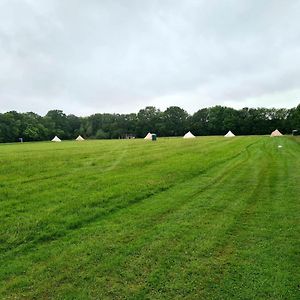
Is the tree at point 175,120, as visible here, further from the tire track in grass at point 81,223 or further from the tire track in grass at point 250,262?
the tire track in grass at point 250,262

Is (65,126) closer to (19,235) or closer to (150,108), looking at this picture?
(150,108)

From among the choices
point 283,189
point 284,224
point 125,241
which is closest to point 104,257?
point 125,241

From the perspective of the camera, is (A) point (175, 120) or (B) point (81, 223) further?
(A) point (175, 120)

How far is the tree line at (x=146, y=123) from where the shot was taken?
97938mm

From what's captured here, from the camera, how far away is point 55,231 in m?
6.64

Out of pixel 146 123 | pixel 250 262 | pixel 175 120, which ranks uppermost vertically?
pixel 175 120

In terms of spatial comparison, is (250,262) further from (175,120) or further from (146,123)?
(175,120)

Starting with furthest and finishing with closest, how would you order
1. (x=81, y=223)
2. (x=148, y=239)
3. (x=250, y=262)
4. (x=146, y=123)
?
(x=146, y=123) → (x=81, y=223) → (x=148, y=239) → (x=250, y=262)

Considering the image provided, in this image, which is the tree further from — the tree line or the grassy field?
the grassy field

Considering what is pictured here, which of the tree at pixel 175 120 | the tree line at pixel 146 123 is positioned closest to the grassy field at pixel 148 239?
the tree line at pixel 146 123

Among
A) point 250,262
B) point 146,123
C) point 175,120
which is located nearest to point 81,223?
point 250,262

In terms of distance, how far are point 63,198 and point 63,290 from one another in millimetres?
5069

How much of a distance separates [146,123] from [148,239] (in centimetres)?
11264

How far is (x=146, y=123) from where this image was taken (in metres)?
118
